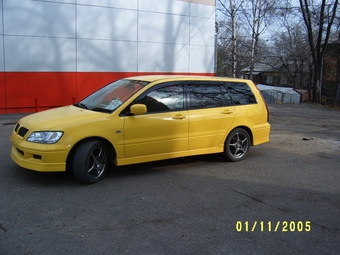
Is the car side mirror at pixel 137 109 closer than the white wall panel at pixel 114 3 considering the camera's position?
Yes

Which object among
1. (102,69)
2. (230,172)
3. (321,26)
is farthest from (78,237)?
(321,26)

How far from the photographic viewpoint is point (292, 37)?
38.6m

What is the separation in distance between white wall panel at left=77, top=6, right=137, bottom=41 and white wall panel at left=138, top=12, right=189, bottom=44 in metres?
0.44

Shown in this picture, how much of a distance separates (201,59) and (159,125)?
43.4 ft

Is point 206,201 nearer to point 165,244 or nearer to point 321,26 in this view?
point 165,244

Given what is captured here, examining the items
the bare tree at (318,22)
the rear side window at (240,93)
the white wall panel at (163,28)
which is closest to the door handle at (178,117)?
the rear side window at (240,93)

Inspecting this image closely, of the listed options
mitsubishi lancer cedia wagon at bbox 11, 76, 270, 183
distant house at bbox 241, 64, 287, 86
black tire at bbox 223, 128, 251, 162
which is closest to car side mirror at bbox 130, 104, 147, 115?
mitsubishi lancer cedia wagon at bbox 11, 76, 270, 183

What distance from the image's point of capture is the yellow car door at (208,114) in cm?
683

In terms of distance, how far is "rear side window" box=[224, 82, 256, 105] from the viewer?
24.5ft

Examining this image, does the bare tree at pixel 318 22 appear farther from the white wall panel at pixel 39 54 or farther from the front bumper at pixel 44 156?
the front bumper at pixel 44 156

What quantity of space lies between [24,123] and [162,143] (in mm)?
2246

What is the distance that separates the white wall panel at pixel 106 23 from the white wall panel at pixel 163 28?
0.44m

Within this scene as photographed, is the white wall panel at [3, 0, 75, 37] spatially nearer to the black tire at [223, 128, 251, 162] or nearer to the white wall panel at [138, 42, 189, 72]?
the white wall panel at [138, 42, 189, 72]
